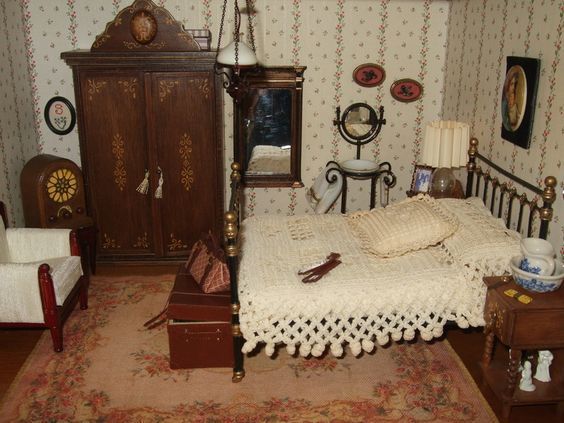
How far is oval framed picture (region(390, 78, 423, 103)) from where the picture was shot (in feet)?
21.6

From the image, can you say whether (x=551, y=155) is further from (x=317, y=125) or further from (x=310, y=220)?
(x=317, y=125)

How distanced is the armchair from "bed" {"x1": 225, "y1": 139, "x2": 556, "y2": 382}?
1.46m

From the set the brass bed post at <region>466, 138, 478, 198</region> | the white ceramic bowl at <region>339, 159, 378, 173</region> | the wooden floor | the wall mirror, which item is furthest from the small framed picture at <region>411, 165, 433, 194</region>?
the wooden floor

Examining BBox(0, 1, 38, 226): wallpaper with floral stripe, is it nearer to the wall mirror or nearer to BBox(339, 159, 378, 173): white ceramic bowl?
the wall mirror

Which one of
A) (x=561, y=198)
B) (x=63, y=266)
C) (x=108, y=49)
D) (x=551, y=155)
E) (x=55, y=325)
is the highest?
(x=108, y=49)

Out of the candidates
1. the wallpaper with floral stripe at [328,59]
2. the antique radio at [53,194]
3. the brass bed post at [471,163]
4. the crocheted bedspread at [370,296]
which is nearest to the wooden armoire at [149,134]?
the antique radio at [53,194]

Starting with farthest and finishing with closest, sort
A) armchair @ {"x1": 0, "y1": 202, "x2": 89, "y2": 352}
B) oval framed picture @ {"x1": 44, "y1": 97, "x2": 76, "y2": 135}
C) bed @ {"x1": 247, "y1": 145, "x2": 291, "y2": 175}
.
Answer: bed @ {"x1": 247, "y1": 145, "x2": 291, "y2": 175} < oval framed picture @ {"x1": 44, "y1": 97, "x2": 76, "y2": 135} < armchair @ {"x1": 0, "y1": 202, "x2": 89, "y2": 352}

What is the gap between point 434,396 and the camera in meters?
4.30

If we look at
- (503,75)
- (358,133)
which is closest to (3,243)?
(358,133)

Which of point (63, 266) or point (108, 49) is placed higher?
point (108, 49)

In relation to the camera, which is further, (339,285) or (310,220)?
(310,220)

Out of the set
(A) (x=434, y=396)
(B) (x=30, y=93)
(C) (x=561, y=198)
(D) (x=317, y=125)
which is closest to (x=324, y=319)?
(A) (x=434, y=396)

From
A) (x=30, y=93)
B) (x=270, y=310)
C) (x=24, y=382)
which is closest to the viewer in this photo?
(x=270, y=310)

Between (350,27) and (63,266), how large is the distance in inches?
148
